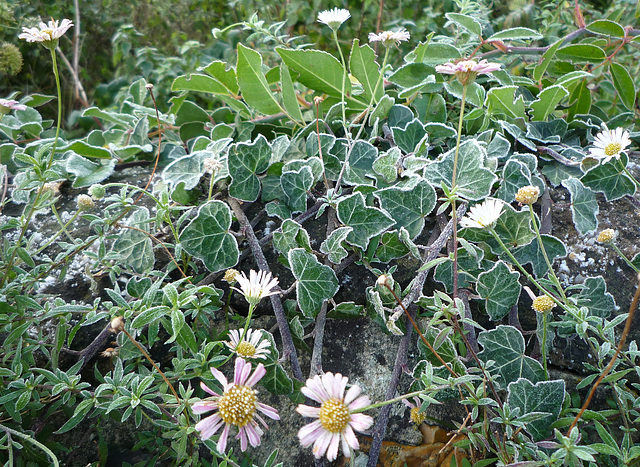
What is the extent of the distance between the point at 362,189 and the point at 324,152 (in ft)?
0.54

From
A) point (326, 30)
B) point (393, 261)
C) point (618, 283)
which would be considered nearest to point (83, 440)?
point (393, 261)

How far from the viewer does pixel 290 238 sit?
98 cm

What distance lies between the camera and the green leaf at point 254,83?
1158 millimetres

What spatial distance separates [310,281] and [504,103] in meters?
0.69

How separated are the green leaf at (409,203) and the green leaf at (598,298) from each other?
0.35 metres

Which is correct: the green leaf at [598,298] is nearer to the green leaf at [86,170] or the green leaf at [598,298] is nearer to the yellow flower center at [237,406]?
the yellow flower center at [237,406]

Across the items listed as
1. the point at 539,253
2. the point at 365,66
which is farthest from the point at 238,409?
the point at 365,66

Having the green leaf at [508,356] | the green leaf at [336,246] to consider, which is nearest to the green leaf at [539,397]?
the green leaf at [508,356]

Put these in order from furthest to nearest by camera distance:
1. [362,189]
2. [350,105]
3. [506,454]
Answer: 1. [350,105]
2. [362,189]
3. [506,454]

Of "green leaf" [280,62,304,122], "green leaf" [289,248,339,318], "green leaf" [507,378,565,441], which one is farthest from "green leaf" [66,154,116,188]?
"green leaf" [507,378,565,441]

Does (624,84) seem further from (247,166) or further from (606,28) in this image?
(247,166)

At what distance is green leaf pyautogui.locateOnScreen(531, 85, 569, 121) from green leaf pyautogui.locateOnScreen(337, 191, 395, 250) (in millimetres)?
551

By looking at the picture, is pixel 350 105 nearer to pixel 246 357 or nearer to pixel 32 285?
pixel 246 357

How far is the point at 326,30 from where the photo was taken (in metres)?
2.45
